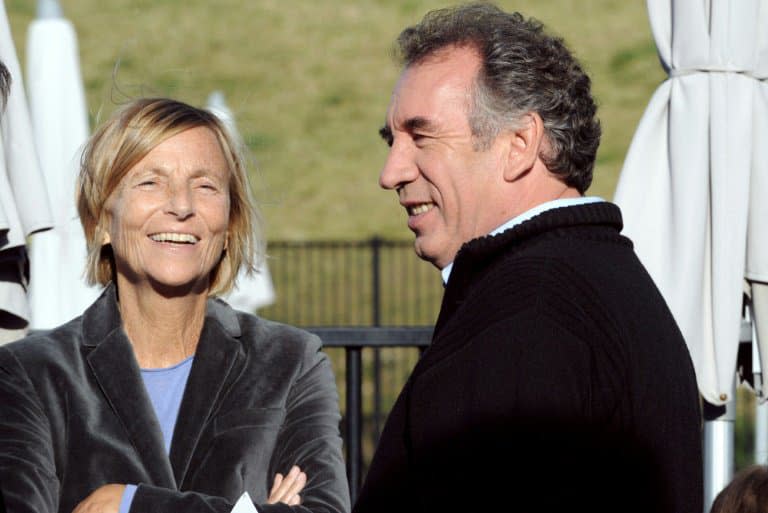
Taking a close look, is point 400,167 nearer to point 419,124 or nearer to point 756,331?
point 419,124

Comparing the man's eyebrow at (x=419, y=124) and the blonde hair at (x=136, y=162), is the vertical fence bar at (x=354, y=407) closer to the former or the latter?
the blonde hair at (x=136, y=162)

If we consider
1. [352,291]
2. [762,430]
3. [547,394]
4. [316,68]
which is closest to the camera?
[547,394]

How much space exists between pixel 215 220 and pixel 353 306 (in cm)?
1222

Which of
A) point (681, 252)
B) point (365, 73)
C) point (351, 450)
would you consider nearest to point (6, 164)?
point (351, 450)

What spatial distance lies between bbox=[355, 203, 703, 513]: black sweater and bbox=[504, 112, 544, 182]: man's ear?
15cm

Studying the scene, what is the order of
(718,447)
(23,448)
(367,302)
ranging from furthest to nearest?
(367,302)
(718,447)
(23,448)

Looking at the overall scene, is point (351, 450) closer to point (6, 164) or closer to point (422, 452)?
point (6, 164)

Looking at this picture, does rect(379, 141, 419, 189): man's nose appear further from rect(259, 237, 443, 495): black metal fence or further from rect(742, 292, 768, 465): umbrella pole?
rect(259, 237, 443, 495): black metal fence

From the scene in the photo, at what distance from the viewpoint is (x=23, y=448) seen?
3.04 m

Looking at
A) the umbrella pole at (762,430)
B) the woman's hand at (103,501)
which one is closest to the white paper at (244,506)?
the woman's hand at (103,501)

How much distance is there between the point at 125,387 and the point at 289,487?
49 centimetres

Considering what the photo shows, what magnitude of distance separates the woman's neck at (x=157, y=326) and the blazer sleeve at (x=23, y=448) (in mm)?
305

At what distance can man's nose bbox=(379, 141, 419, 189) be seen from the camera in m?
2.47

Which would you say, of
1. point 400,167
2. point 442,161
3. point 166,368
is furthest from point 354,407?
point 442,161
